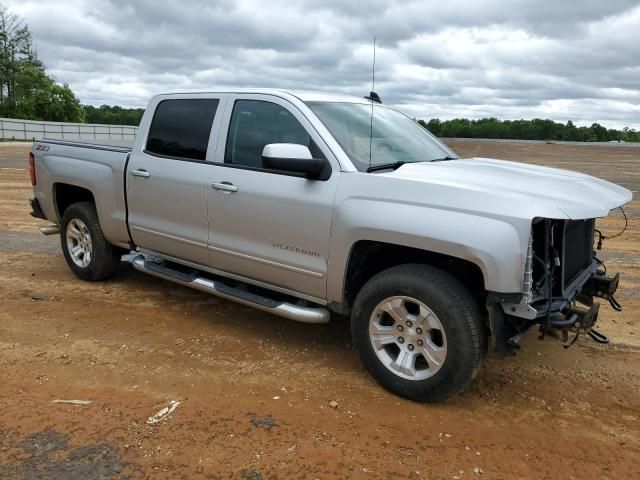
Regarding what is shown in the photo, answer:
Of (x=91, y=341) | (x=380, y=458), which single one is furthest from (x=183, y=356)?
(x=380, y=458)

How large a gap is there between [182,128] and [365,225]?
2165 millimetres

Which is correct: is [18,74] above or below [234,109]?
above

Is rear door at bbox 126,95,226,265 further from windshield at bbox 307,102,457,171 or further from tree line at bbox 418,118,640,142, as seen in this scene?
tree line at bbox 418,118,640,142

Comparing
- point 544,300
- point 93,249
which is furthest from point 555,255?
point 93,249

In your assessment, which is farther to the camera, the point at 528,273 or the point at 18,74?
the point at 18,74

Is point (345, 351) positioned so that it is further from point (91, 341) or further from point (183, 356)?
point (91, 341)

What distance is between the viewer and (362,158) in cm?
415

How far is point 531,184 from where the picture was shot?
380cm

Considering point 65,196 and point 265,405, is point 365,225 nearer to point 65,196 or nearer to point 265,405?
point 265,405

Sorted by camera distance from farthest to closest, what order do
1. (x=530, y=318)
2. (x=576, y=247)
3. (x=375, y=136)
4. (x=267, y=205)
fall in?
(x=375, y=136) < (x=267, y=205) < (x=576, y=247) < (x=530, y=318)

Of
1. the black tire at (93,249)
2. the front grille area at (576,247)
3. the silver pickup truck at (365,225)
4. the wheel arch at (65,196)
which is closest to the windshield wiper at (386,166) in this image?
the silver pickup truck at (365,225)

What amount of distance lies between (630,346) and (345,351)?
2321 millimetres

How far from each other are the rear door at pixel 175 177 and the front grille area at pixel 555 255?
8.45 feet

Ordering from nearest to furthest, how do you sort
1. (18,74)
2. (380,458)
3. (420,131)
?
(380,458), (420,131), (18,74)
